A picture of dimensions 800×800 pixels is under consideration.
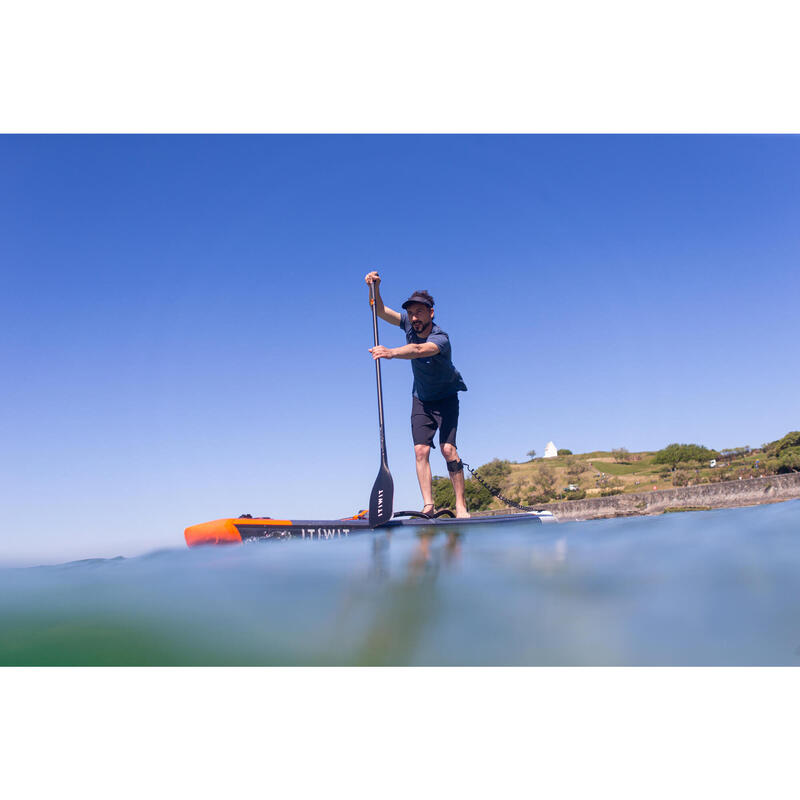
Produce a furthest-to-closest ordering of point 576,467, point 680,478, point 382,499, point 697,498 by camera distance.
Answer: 1. point 576,467
2. point 680,478
3. point 697,498
4. point 382,499

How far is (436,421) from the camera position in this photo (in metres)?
4.87

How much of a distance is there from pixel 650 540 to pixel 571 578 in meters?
1.05

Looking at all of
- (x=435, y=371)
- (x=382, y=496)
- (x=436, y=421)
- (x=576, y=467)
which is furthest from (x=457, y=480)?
(x=576, y=467)

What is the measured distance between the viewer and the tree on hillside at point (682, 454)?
29.2m

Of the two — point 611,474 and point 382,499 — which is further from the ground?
point 382,499

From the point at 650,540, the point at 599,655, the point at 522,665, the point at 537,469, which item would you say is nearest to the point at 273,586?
the point at 522,665

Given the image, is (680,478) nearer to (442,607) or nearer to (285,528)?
(285,528)

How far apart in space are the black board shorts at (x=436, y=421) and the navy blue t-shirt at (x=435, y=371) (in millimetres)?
58

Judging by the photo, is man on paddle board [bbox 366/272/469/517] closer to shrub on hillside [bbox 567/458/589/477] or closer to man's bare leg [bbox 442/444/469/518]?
man's bare leg [bbox 442/444/469/518]

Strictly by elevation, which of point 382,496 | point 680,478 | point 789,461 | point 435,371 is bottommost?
point 680,478

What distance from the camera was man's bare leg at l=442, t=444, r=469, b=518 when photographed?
4863 mm

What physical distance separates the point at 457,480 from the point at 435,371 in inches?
41.9

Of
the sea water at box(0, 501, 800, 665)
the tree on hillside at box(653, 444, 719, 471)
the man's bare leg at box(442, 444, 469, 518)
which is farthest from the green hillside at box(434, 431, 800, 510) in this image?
the sea water at box(0, 501, 800, 665)

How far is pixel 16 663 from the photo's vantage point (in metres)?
1.93
